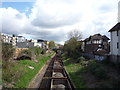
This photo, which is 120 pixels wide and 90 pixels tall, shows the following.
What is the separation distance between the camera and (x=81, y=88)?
14719mm

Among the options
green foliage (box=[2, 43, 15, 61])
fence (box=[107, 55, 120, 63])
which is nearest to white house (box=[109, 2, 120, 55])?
fence (box=[107, 55, 120, 63])

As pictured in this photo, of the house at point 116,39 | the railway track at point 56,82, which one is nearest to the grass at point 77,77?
the railway track at point 56,82

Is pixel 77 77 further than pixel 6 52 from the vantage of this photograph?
Yes

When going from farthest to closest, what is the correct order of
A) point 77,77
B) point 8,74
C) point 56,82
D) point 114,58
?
point 114,58, point 56,82, point 77,77, point 8,74

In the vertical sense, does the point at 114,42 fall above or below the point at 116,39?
below

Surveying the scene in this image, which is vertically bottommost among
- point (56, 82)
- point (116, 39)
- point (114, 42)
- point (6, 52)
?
point (56, 82)

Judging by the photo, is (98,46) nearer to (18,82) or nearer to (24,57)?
(24,57)

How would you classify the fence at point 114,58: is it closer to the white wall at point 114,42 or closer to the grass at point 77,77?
the grass at point 77,77

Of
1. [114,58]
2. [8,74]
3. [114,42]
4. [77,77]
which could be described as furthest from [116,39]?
[8,74]

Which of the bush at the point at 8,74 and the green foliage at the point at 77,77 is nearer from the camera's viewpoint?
the bush at the point at 8,74

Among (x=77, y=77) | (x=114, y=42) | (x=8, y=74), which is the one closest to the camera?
(x=8, y=74)

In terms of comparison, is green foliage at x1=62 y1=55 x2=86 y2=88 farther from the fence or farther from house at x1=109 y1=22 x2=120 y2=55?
house at x1=109 y1=22 x2=120 y2=55

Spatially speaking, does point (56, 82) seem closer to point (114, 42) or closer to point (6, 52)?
point (6, 52)

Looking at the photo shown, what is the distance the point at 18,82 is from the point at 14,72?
3.91 feet
